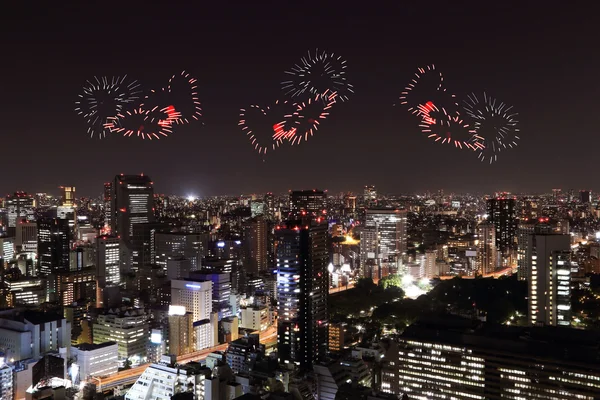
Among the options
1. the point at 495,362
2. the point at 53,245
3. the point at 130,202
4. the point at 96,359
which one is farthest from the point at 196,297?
the point at 130,202

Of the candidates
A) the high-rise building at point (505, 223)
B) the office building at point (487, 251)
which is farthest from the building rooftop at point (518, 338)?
the high-rise building at point (505, 223)

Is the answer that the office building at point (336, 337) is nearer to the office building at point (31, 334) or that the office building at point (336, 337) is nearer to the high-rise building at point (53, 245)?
the office building at point (31, 334)

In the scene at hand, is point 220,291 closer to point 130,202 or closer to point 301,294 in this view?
point 301,294

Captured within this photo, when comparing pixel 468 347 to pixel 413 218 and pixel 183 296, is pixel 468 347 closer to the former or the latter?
pixel 183 296

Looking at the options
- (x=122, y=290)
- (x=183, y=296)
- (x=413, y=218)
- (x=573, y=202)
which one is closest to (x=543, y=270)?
(x=183, y=296)

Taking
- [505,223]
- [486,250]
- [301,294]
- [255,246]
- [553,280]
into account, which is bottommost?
[486,250]

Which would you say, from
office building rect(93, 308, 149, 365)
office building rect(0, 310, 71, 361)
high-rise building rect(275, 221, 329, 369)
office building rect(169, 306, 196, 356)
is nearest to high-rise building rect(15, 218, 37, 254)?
office building rect(0, 310, 71, 361)
